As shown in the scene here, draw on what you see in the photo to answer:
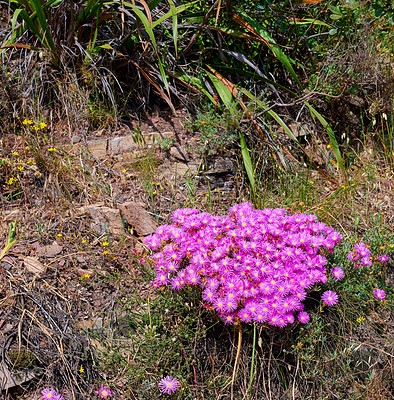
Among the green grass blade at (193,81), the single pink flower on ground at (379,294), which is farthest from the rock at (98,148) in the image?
the single pink flower on ground at (379,294)

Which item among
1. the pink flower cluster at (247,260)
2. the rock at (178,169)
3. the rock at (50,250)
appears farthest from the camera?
the rock at (178,169)

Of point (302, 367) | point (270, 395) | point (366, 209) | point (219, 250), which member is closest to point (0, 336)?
Answer: point (219, 250)

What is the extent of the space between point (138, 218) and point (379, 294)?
1.39 m

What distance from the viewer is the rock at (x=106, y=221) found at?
2.36 metres

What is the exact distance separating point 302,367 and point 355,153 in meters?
1.93

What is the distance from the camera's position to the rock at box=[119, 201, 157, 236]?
2.33m

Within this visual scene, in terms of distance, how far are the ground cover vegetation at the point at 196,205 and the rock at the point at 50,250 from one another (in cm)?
1

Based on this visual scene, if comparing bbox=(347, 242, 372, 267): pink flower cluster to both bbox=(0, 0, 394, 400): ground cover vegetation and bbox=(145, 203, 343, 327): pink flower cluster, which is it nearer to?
bbox=(0, 0, 394, 400): ground cover vegetation

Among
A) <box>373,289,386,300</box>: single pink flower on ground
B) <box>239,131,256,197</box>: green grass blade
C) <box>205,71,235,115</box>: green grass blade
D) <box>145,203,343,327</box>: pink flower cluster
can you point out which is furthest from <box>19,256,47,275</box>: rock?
<box>373,289,386,300</box>: single pink flower on ground

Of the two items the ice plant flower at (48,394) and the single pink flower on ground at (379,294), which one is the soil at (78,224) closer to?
the ice plant flower at (48,394)

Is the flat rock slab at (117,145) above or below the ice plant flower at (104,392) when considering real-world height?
above

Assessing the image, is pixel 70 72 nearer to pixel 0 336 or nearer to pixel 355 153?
pixel 0 336

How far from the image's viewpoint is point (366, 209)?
2.65 meters

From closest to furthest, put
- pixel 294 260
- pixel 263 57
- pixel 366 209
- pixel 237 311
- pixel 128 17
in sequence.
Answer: pixel 237 311
pixel 294 260
pixel 366 209
pixel 128 17
pixel 263 57
